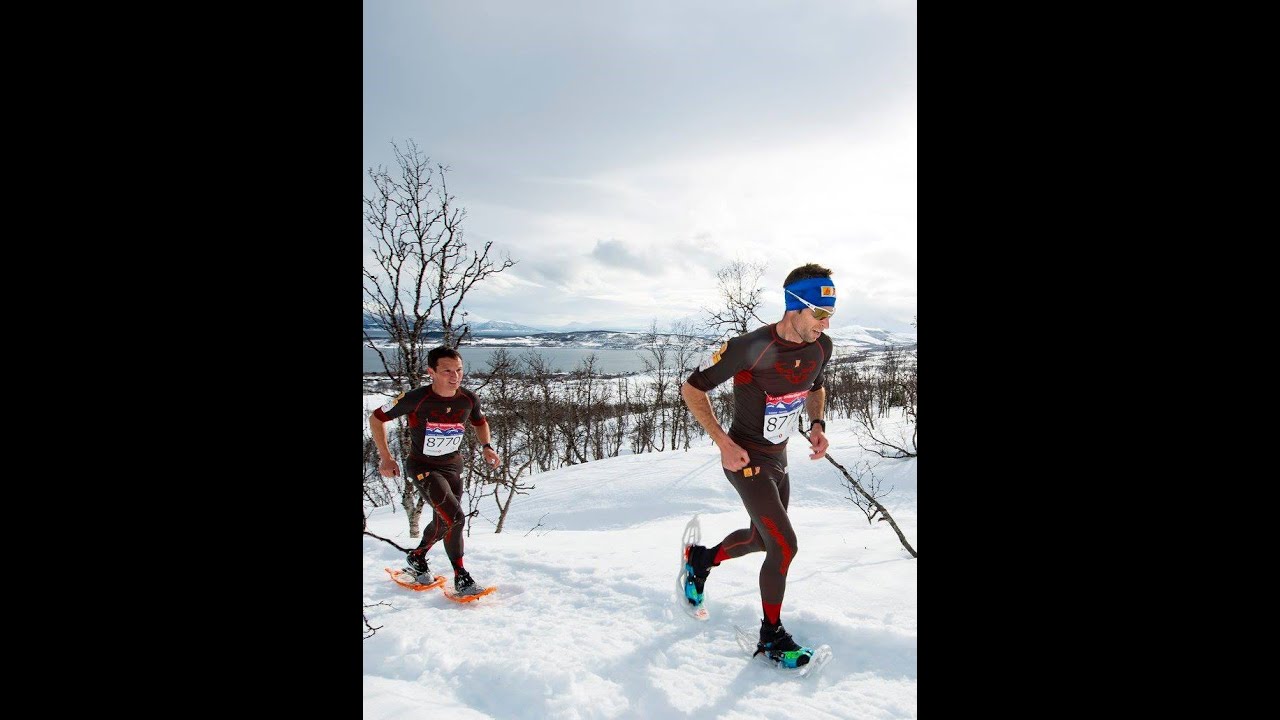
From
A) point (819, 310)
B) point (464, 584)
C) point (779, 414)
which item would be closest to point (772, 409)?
point (779, 414)

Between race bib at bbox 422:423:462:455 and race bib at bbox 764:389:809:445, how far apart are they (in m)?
2.81

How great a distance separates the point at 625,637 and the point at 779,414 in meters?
1.75

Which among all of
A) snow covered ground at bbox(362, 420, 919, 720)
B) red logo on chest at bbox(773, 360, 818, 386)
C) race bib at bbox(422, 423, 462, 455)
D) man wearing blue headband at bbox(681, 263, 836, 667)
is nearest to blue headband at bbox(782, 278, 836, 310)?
man wearing blue headband at bbox(681, 263, 836, 667)

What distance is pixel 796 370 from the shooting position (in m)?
3.01

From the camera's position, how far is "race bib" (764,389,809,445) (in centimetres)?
305

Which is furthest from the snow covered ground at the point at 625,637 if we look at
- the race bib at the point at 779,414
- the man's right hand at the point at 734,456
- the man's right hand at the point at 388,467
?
the race bib at the point at 779,414

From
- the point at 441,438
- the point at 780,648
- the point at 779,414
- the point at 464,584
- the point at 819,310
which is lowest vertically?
the point at 464,584

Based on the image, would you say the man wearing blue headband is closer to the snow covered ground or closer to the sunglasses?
the sunglasses

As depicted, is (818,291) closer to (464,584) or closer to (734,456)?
(734,456)

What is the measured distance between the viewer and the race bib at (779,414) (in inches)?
120

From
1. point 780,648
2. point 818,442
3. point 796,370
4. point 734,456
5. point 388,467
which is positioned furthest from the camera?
point 388,467
